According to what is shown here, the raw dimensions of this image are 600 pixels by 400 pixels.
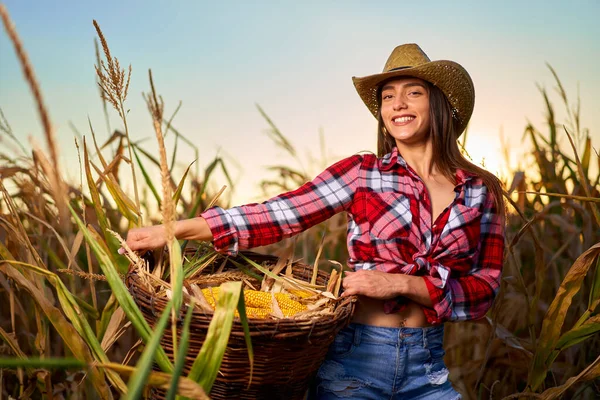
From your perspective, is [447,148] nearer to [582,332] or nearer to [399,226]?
[399,226]

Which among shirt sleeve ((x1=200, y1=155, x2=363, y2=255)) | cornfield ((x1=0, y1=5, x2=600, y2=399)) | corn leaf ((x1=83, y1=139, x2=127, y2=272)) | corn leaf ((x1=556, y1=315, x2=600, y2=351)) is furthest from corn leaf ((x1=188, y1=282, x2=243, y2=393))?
corn leaf ((x1=556, y1=315, x2=600, y2=351))

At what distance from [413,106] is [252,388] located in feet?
3.48

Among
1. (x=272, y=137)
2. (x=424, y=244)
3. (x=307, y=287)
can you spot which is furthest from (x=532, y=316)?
(x=272, y=137)

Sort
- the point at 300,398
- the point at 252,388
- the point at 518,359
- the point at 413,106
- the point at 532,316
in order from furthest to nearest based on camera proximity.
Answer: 1. the point at 518,359
2. the point at 532,316
3. the point at 413,106
4. the point at 300,398
5. the point at 252,388

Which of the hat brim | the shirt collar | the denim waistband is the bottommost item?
the denim waistband

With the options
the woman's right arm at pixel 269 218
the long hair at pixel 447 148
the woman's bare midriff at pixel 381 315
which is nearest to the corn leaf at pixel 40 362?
the woman's right arm at pixel 269 218

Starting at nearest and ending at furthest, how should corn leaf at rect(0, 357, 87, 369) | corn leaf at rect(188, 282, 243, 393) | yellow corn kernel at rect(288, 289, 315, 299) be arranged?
corn leaf at rect(0, 357, 87, 369) < corn leaf at rect(188, 282, 243, 393) < yellow corn kernel at rect(288, 289, 315, 299)

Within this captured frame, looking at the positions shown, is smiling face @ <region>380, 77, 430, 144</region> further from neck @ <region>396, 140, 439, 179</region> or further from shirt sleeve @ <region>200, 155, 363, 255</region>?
shirt sleeve @ <region>200, 155, 363, 255</region>

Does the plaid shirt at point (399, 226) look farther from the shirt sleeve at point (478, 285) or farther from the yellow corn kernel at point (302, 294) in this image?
the yellow corn kernel at point (302, 294)

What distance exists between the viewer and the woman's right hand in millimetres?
1698

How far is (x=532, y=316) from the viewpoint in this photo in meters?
2.23

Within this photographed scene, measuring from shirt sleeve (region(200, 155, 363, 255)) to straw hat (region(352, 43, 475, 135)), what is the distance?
0.30m

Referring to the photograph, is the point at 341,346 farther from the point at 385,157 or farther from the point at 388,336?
the point at 385,157

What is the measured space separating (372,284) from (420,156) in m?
0.61
